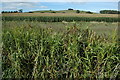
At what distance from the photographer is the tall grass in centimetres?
332

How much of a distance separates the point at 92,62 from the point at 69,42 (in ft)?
1.89

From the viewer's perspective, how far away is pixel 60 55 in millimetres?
3367

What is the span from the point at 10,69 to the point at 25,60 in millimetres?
366

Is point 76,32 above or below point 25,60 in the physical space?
above

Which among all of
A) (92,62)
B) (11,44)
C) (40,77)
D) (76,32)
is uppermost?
(76,32)

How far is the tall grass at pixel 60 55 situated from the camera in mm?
3320

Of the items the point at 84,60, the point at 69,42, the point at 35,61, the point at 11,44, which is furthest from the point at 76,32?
the point at 11,44

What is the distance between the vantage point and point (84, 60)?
3348 millimetres

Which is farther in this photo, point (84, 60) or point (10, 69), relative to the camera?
point (10, 69)

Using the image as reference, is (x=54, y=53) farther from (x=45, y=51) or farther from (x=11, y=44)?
(x=11, y=44)

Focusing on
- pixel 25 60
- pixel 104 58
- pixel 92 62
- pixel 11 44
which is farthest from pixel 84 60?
pixel 11 44

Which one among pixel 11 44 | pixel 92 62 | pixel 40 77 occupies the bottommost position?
pixel 40 77

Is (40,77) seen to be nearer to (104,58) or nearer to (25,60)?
(25,60)

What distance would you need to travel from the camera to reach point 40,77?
355 cm
